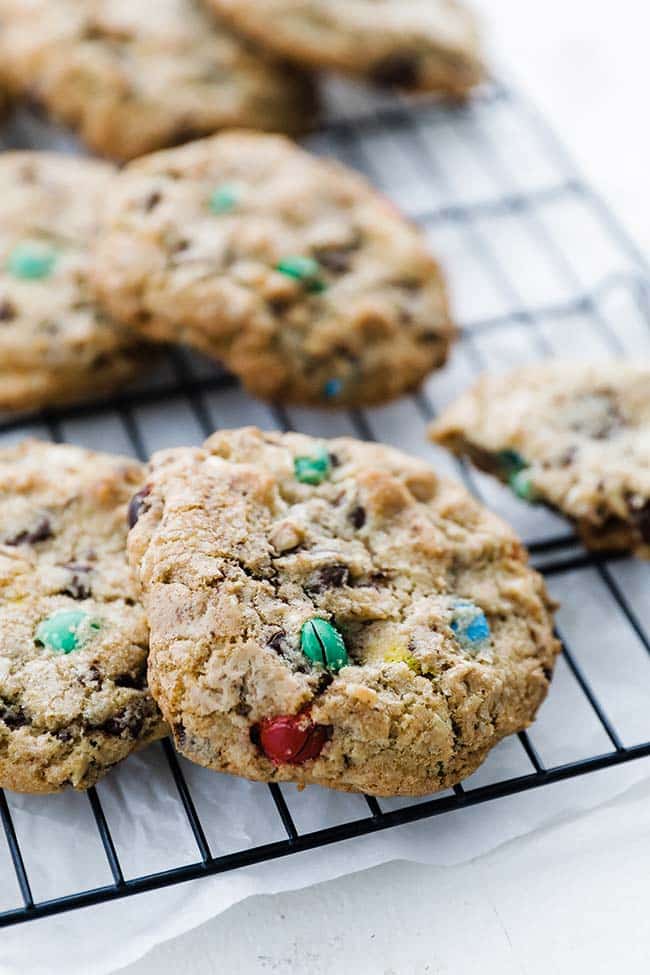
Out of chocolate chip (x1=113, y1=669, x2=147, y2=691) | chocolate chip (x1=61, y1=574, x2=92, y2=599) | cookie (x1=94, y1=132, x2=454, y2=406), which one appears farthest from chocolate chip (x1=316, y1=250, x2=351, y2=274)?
chocolate chip (x1=113, y1=669, x2=147, y2=691)

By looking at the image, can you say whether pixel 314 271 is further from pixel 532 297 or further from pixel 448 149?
pixel 448 149

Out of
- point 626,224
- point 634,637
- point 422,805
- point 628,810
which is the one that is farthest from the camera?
point 626,224

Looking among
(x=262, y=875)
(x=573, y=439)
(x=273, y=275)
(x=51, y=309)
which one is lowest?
(x=262, y=875)

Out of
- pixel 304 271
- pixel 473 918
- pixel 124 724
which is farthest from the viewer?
pixel 304 271

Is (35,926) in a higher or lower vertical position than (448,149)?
lower

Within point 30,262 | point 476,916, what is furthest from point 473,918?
point 30,262

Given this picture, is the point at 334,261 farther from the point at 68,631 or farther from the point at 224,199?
the point at 68,631

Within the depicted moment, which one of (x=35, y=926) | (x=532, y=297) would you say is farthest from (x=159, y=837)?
(x=532, y=297)

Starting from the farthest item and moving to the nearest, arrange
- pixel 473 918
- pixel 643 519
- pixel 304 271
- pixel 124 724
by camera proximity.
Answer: pixel 304 271 < pixel 643 519 < pixel 473 918 < pixel 124 724
